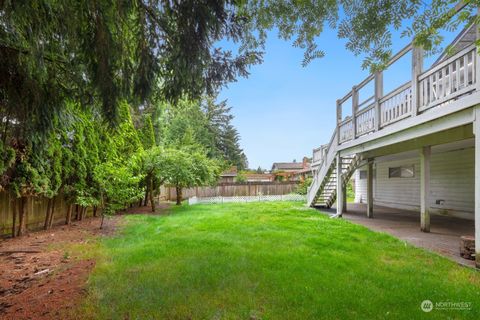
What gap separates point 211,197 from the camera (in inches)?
744

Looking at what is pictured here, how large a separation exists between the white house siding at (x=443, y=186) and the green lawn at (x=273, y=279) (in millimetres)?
4821

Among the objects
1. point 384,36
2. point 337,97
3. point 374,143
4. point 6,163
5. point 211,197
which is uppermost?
point 337,97

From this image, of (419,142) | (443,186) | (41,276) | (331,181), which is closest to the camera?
(41,276)

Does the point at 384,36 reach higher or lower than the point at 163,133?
lower

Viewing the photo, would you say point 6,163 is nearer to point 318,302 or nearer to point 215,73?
point 215,73

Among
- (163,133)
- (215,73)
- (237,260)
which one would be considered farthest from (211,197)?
(215,73)

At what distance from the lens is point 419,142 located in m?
6.88

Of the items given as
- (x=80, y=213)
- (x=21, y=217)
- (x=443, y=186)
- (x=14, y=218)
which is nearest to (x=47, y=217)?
(x=21, y=217)

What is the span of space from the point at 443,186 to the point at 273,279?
911 cm

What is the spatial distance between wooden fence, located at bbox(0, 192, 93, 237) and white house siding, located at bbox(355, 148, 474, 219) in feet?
39.4

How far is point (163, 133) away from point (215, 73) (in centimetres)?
2412

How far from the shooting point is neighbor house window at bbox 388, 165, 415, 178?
1189 centimetres

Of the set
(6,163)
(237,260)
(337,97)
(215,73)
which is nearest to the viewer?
(215,73)

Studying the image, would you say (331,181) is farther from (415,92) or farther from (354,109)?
(415,92)
